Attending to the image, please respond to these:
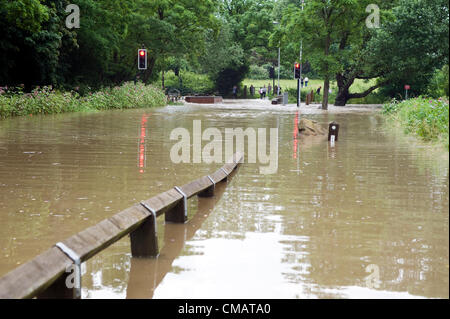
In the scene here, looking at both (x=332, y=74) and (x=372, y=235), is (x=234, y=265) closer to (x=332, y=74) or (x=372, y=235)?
(x=372, y=235)

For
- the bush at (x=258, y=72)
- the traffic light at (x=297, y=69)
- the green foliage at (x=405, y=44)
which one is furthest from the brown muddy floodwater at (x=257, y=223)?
the bush at (x=258, y=72)

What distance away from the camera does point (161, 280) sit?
5051 millimetres

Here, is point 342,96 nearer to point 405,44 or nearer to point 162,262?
point 405,44

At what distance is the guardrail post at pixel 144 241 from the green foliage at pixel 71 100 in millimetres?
21863

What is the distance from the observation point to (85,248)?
14.7ft

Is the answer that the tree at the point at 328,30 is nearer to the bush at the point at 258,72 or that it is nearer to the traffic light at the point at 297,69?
the traffic light at the point at 297,69

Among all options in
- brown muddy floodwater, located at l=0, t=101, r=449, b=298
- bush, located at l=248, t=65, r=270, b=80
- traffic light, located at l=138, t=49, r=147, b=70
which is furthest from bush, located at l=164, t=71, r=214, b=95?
brown muddy floodwater, located at l=0, t=101, r=449, b=298

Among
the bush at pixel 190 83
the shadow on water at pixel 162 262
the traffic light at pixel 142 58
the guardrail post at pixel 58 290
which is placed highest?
the traffic light at pixel 142 58

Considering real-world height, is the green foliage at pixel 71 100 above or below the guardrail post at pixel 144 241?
above

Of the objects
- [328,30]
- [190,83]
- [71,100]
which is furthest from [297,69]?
[190,83]

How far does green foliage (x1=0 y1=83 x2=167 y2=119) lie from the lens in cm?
2752

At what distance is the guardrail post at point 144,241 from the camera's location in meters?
5.63

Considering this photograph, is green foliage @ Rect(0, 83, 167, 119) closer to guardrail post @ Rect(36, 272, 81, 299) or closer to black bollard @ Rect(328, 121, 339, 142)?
black bollard @ Rect(328, 121, 339, 142)

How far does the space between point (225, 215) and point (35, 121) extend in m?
18.1
